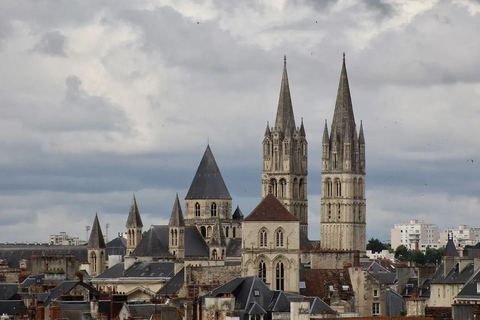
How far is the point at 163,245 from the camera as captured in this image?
157625mm

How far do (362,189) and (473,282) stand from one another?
8888cm

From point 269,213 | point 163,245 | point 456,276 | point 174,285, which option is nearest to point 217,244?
point 163,245

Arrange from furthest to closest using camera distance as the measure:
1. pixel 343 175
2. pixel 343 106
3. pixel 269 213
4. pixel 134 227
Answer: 1. pixel 343 106
2. pixel 343 175
3. pixel 134 227
4. pixel 269 213

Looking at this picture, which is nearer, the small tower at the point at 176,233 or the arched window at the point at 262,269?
the arched window at the point at 262,269

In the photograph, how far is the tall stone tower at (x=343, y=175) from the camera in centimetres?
18038

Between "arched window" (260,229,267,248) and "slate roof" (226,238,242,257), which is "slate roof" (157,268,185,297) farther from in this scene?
"slate roof" (226,238,242,257)

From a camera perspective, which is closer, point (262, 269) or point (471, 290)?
point (471, 290)

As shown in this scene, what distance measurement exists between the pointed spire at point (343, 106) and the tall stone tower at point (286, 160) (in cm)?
385

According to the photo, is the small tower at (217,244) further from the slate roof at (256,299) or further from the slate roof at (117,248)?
the slate roof at (256,299)

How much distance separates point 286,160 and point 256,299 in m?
97.1

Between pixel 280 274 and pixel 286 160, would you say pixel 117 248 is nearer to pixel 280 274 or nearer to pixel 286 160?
pixel 286 160

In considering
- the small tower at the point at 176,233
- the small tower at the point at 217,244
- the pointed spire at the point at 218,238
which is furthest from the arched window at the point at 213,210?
the small tower at the point at 176,233

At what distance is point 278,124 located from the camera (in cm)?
18212

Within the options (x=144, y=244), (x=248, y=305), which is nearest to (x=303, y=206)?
(x=144, y=244)
